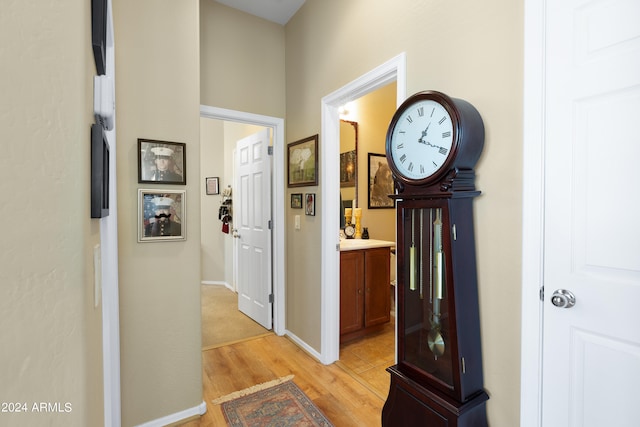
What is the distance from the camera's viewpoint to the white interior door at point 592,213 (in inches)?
41.0

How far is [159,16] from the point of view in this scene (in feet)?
6.41

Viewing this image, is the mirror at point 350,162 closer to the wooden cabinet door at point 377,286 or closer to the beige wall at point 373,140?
the beige wall at point 373,140

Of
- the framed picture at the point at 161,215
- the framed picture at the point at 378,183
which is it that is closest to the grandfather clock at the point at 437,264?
the framed picture at the point at 161,215

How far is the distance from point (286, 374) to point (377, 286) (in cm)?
123

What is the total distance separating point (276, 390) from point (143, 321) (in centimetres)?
108

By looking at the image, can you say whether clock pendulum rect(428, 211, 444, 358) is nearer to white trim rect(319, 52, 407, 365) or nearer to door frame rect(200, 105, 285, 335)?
white trim rect(319, 52, 407, 365)

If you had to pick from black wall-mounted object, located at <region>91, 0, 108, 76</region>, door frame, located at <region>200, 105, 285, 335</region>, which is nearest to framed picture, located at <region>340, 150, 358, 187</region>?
door frame, located at <region>200, 105, 285, 335</region>

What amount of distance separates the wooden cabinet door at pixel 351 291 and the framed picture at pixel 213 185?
3.30 m

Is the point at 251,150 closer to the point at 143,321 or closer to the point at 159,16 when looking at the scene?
the point at 159,16

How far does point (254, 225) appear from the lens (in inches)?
141

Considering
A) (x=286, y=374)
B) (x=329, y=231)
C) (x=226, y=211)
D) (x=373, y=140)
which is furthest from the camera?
(x=226, y=211)

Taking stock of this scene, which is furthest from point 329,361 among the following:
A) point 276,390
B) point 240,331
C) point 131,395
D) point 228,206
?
point 228,206

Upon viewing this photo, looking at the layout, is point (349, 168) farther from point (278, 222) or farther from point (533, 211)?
point (533, 211)

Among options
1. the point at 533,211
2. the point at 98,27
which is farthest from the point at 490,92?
the point at 98,27
